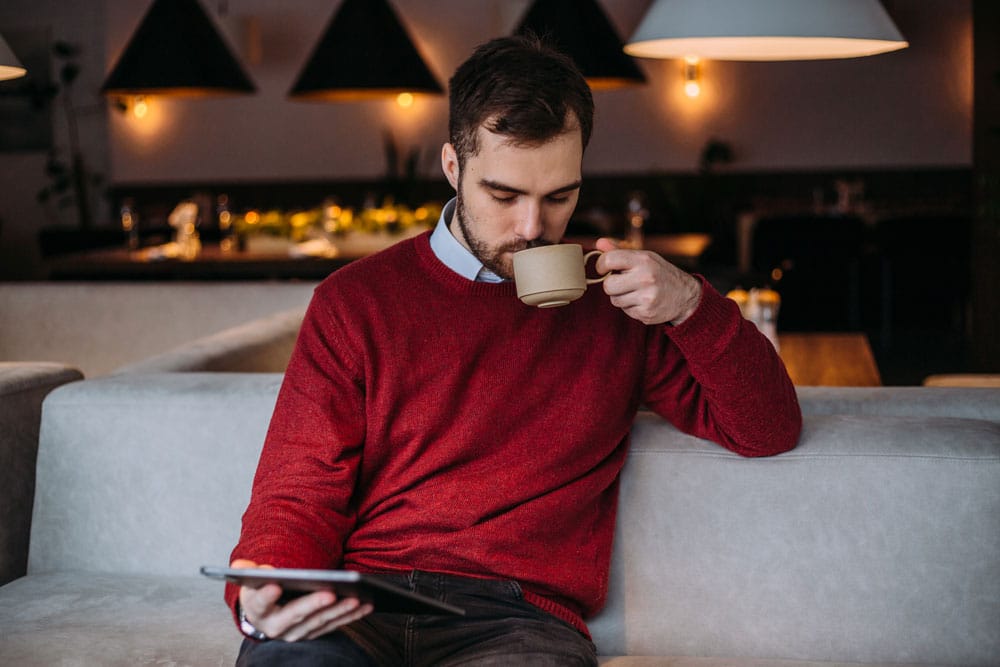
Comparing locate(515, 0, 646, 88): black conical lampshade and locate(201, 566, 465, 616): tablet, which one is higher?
locate(515, 0, 646, 88): black conical lampshade

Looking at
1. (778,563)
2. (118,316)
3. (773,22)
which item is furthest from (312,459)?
(118,316)

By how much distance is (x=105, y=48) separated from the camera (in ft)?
34.6

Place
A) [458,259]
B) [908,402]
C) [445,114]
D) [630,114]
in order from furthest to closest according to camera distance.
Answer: [445,114]
[630,114]
[908,402]
[458,259]

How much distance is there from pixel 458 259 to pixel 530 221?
147 mm

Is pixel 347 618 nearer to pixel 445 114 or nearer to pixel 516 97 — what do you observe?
pixel 516 97

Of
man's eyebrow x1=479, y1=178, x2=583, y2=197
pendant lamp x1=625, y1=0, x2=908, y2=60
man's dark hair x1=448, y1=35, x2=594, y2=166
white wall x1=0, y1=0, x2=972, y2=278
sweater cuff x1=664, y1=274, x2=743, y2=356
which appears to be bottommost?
white wall x1=0, y1=0, x2=972, y2=278

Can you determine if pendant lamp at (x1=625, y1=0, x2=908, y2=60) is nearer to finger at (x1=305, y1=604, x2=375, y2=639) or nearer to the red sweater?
the red sweater

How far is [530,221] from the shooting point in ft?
5.49

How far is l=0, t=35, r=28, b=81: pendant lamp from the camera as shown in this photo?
2156 millimetres

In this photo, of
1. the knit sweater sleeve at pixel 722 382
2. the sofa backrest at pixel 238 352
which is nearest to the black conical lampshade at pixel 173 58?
the sofa backrest at pixel 238 352

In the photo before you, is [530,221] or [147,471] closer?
[530,221]

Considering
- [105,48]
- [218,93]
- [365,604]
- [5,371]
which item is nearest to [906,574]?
[365,604]

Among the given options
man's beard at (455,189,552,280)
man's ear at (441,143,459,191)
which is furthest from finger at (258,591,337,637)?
man's ear at (441,143,459,191)

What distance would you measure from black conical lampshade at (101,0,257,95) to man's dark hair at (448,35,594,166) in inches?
121
